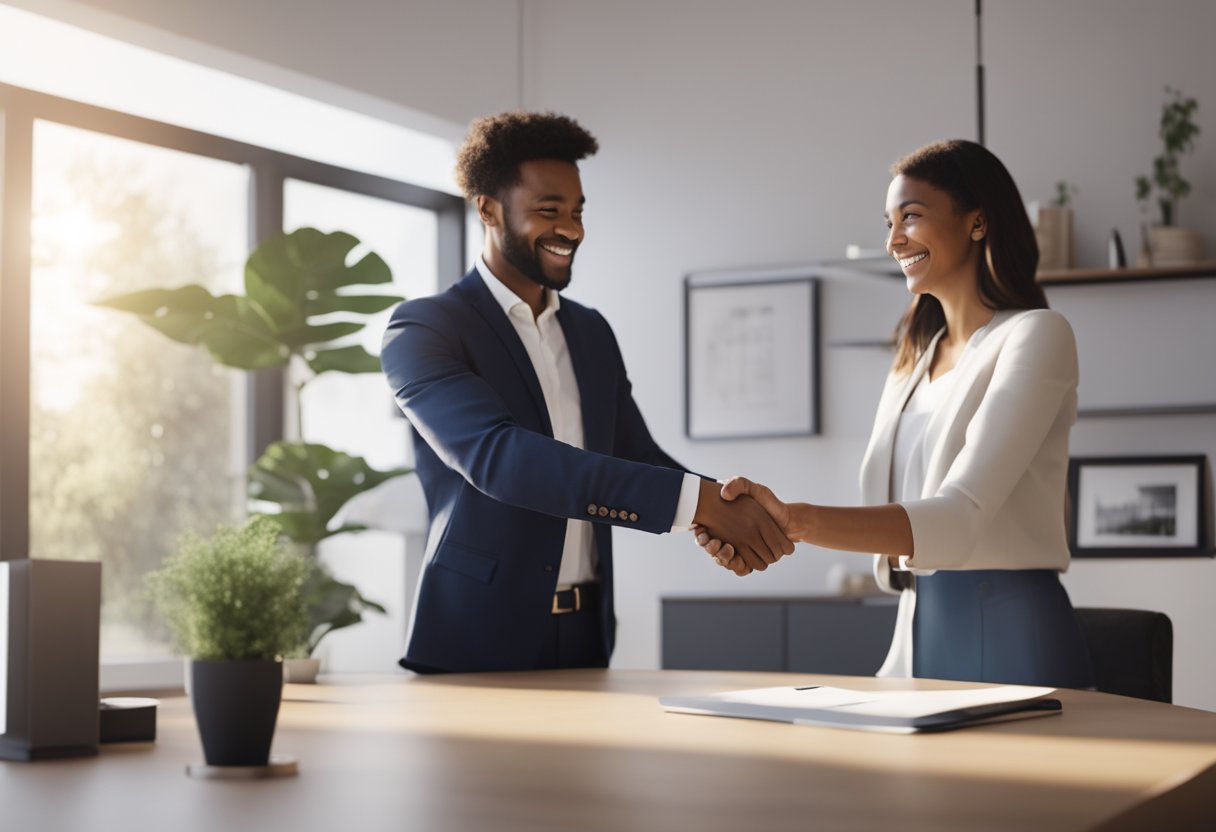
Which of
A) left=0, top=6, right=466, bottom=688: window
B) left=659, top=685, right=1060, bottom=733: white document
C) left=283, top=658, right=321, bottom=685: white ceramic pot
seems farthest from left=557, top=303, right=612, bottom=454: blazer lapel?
left=0, top=6, right=466, bottom=688: window

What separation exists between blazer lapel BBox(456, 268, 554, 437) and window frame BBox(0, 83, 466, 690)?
85.7 inches

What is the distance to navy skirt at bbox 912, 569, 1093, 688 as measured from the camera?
82.0 inches

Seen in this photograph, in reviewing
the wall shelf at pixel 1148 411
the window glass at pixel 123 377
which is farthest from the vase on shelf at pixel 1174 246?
the window glass at pixel 123 377

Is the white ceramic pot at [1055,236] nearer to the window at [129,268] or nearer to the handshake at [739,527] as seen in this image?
the window at [129,268]

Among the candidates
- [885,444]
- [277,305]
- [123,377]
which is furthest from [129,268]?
[885,444]

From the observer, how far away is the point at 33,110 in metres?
4.27

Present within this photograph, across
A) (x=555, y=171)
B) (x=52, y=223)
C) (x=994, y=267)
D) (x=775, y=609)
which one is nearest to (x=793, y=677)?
(x=994, y=267)

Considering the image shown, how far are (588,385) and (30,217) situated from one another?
2.36 meters

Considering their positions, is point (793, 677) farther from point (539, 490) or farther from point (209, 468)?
point (209, 468)

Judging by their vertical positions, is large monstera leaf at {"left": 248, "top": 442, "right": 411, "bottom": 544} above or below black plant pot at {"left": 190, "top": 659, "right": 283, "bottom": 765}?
above

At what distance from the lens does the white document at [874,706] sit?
52.4 inches

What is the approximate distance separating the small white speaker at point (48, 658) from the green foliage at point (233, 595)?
0.16 m

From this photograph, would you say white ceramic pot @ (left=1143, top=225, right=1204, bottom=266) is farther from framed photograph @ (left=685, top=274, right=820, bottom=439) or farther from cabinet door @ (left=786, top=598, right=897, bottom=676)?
cabinet door @ (left=786, top=598, right=897, bottom=676)

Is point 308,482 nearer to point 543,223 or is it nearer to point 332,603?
point 332,603
